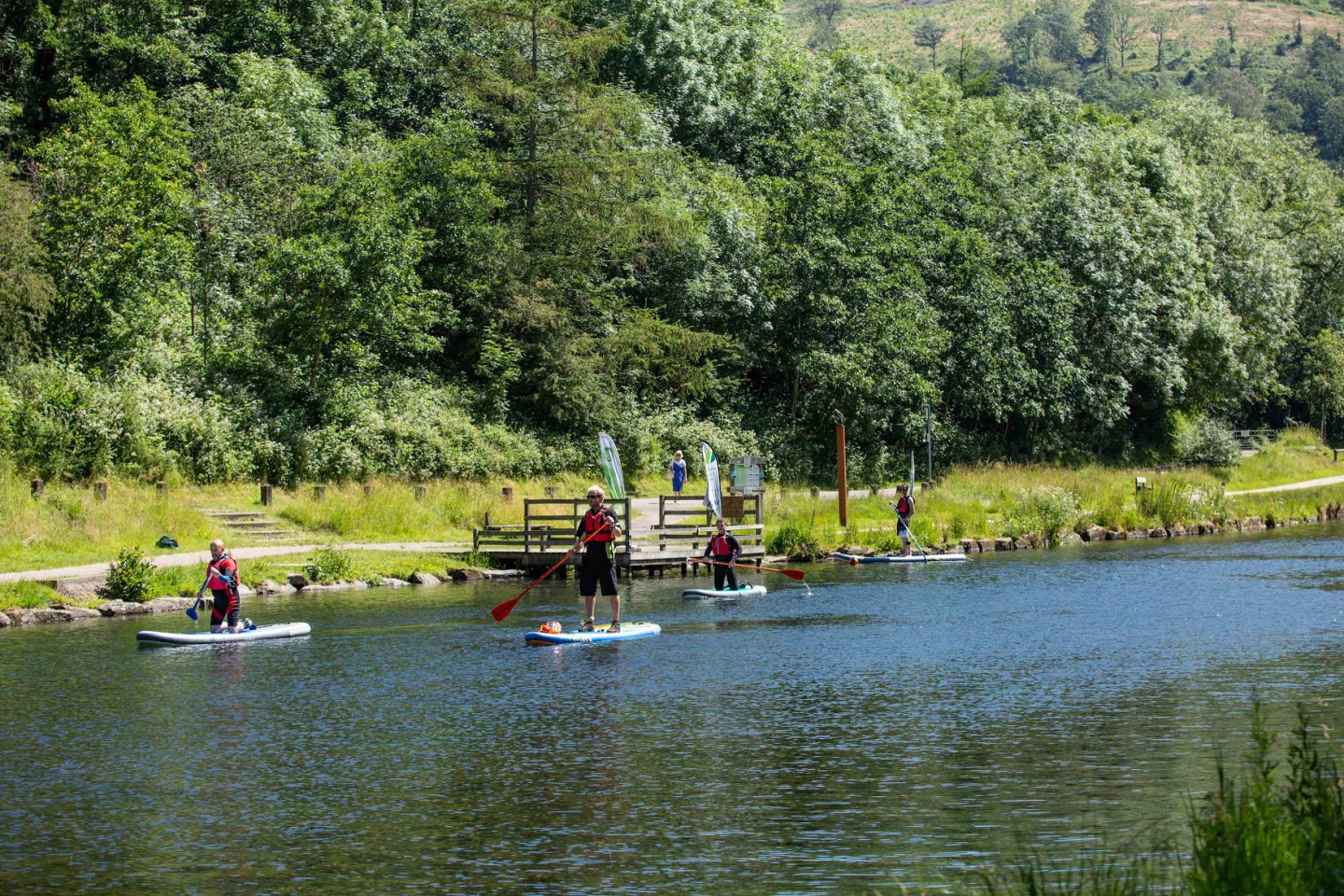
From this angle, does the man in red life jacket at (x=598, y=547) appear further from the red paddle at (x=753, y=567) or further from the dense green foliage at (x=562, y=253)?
the dense green foliage at (x=562, y=253)

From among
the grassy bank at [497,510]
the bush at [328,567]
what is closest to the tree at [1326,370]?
the grassy bank at [497,510]

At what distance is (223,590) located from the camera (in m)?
26.2

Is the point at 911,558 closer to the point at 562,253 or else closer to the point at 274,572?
the point at 274,572

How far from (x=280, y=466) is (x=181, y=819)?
31987mm

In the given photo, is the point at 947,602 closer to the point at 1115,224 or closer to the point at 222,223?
the point at 222,223

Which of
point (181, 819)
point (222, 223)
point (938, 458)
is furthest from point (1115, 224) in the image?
point (181, 819)

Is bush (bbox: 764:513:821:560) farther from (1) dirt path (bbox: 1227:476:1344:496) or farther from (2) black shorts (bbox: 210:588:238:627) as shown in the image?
(1) dirt path (bbox: 1227:476:1344:496)

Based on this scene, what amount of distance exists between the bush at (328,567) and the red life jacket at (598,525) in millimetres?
11922

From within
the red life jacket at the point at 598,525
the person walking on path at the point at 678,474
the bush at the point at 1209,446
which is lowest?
the red life jacket at the point at 598,525

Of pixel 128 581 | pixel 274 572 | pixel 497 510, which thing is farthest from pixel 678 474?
pixel 128 581

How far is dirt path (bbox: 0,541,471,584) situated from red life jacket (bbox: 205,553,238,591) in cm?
632

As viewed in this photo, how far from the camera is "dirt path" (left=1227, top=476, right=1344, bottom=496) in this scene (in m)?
63.2

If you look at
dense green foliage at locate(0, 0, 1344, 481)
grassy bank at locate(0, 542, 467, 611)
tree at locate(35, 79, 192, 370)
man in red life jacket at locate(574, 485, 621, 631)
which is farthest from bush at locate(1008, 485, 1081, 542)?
tree at locate(35, 79, 192, 370)

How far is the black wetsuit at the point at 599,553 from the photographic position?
24.6 metres
